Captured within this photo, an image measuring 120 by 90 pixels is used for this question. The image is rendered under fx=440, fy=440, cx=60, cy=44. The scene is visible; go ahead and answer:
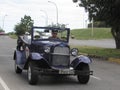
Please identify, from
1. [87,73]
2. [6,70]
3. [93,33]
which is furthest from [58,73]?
[93,33]

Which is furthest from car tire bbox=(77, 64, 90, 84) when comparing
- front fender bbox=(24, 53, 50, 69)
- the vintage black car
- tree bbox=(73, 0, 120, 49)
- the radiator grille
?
tree bbox=(73, 0, 120, 49)

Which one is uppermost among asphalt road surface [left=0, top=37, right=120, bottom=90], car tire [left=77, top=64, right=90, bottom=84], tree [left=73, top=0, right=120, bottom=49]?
tree [left=73, top=0, right=120, bottom=49]

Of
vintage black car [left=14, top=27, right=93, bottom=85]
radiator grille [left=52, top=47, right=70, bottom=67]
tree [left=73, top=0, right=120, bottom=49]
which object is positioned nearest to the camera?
vintage black car [left=14, top=27, right=93, bottom=85]

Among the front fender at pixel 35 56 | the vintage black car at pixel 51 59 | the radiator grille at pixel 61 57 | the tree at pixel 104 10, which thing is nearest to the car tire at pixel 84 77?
the vintage black car at pixel 51 59

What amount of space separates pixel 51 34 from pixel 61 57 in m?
1.73

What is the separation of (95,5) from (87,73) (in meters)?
15.4

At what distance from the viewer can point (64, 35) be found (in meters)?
16.2

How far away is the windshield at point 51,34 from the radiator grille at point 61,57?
3.92 ft

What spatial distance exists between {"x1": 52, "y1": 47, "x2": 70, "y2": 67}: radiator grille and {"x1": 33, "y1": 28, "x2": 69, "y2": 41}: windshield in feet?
3.92

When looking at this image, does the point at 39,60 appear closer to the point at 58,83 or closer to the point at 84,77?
the point at 58,83

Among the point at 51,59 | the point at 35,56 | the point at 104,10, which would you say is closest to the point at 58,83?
the point at 51,59

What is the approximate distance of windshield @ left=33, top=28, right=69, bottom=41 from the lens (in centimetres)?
Answer: 1563

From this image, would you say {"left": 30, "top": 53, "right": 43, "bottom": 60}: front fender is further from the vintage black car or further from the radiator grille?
the radiator grille

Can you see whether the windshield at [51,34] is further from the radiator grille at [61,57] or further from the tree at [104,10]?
the tree at [104,10]
